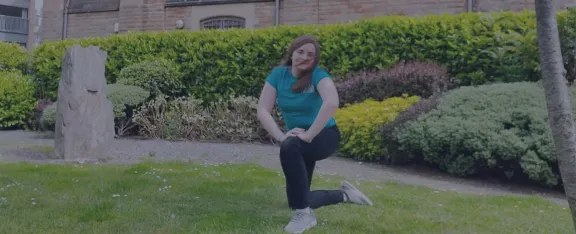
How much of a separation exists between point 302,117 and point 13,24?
36478mm

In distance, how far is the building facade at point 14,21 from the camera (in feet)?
114

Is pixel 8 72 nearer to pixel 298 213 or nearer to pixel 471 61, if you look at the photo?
pixel 471 61

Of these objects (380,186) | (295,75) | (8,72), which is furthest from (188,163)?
(8,72)

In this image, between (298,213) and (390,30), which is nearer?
(298,213)

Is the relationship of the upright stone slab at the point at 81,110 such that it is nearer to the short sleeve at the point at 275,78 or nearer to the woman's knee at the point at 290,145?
the short sleeve at the point at 275,78

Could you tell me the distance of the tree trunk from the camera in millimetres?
2572

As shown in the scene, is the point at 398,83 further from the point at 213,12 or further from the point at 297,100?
the point at 213,12

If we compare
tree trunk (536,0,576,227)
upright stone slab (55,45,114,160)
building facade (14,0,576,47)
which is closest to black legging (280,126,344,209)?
tree trunk (536,0,576,227)

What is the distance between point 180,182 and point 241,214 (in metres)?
1.59

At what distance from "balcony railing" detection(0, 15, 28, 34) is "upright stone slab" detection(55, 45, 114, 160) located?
30.8 m

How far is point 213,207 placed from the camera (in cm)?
466

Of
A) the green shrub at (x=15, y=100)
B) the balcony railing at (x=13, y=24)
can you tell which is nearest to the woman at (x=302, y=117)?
the green shrub at (x=15, y=100)

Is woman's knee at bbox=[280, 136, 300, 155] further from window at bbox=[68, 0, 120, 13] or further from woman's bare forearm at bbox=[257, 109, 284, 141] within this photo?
window at bbox=[68, 0, 120, 13]

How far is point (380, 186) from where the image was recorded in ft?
19.7
